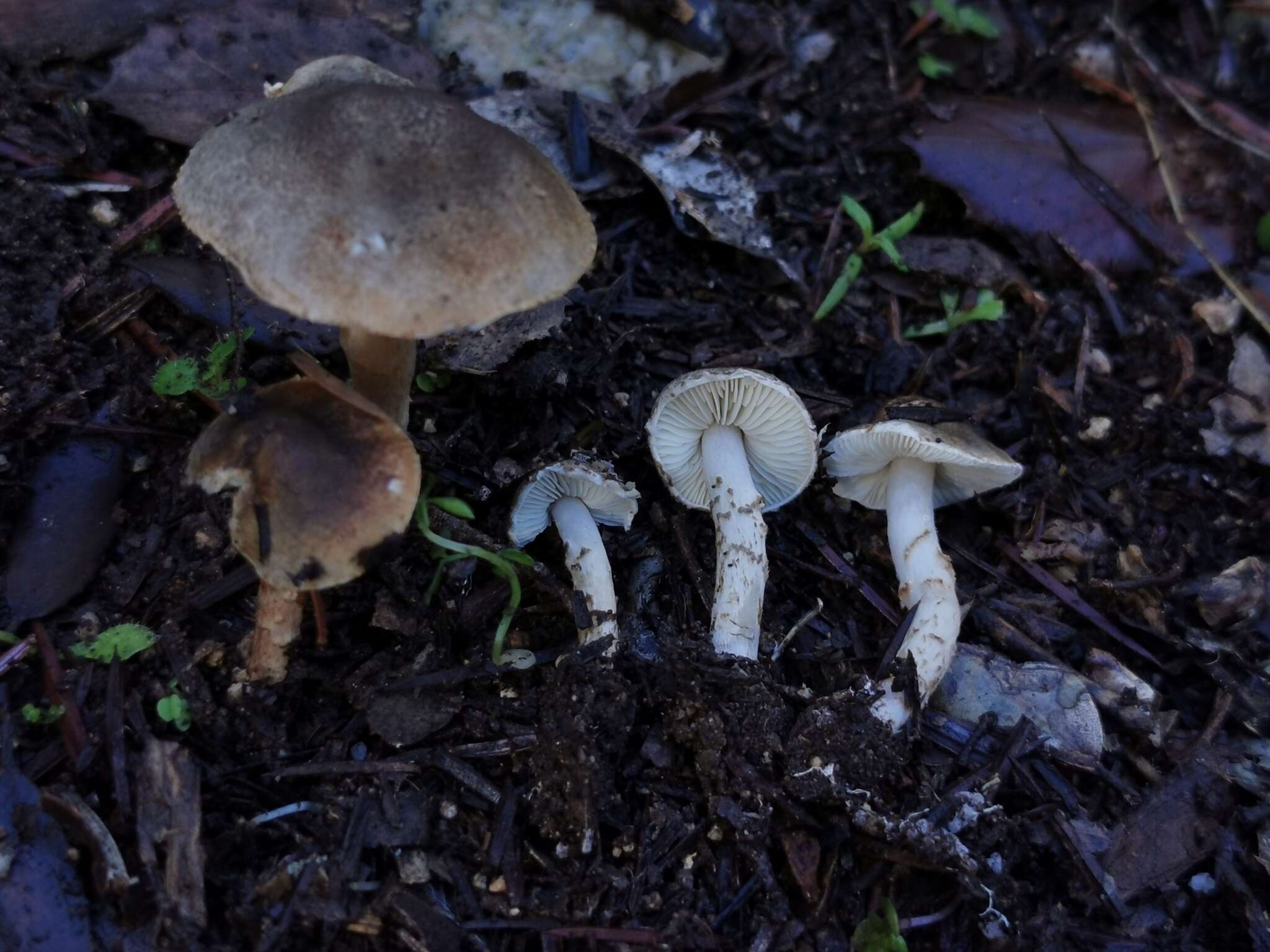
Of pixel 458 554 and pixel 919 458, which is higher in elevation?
pixel 919 458

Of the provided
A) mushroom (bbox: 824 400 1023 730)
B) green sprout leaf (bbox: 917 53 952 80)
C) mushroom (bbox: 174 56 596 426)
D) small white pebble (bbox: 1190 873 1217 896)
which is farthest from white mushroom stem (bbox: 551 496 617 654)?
green sprout leaf (bbox: 917 53 952 80)

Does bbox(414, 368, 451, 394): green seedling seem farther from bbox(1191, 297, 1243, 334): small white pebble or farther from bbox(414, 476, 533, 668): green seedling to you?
bbox(1191, 297, 1243, 334): small white pebble

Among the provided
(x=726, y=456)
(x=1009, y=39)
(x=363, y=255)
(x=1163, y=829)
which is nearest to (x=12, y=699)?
(x=363, y=255)

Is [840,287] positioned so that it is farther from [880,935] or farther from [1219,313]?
[880,935]

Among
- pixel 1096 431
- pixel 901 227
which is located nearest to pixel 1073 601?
pixel 1096 431

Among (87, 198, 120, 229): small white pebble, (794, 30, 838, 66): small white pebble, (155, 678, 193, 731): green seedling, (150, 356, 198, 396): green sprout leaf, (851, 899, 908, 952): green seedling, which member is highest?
(794, 30, 838, 66): small white pebble

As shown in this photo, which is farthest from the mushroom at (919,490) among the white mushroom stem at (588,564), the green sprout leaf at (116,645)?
the green sprout leaf at (116,645)

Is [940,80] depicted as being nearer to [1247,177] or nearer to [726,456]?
[1247,177]
